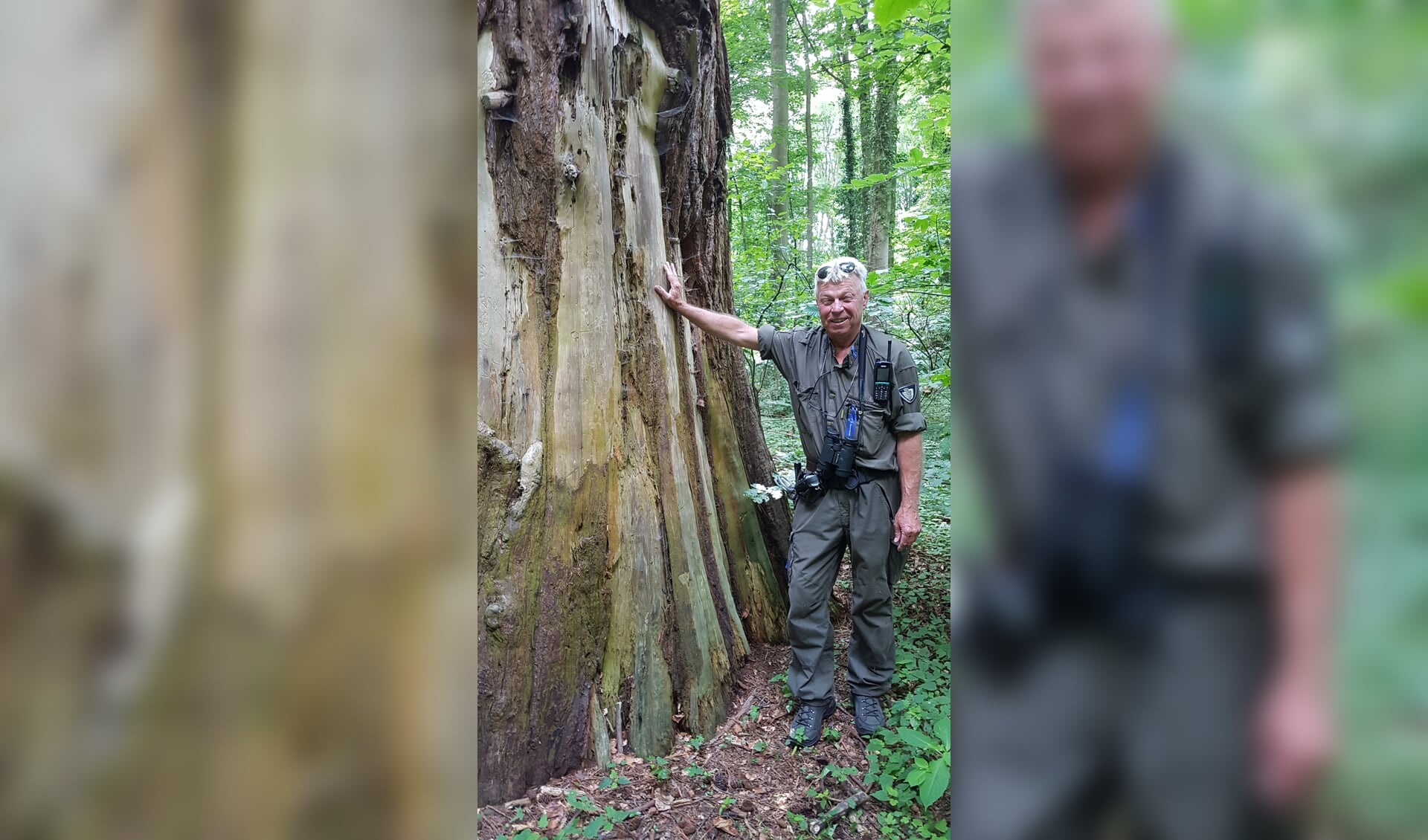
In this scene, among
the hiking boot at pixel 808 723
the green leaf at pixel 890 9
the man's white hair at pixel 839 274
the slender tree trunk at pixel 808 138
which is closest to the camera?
the green leaf at pixel 890 9

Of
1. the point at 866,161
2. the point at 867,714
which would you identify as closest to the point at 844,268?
the point at 867,714

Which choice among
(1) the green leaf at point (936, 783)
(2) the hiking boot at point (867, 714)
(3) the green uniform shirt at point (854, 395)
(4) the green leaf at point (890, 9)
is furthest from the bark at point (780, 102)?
(4) the green leaf at point (890, 9)

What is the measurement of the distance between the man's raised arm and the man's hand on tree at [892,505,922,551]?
129 centimetres

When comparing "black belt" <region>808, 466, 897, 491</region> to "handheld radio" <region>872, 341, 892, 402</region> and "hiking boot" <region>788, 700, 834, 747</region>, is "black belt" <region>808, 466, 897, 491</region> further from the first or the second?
"hiking boot" <region>788, 700, 834, 747</region>
